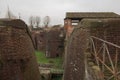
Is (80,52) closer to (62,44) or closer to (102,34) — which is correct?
(102,34)

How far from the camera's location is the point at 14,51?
31.9 feet

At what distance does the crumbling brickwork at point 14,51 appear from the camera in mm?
9328

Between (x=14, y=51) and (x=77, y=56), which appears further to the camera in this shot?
(x=77, y=56)

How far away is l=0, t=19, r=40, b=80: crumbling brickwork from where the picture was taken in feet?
30.6

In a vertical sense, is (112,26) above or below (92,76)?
above

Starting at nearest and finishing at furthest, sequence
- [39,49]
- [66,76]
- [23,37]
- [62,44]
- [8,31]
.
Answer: [8,31]
[23,37]
[66,76]
[62,44]
[39,49]

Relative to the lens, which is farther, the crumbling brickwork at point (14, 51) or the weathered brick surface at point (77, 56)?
the weathered brick surface at point (77, 56)

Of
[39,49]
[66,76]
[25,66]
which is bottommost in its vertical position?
[39,49]

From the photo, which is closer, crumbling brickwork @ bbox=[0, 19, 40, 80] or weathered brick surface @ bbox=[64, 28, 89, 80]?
crumbling brickwork @ bbox=[0, 19, 40, 80]

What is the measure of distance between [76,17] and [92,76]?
19.5m

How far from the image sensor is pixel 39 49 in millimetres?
40906

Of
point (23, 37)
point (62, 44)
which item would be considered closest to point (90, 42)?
point (23, 37)

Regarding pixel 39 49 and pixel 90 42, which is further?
pixel 39 49

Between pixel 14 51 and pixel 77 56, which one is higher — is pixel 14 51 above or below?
above
